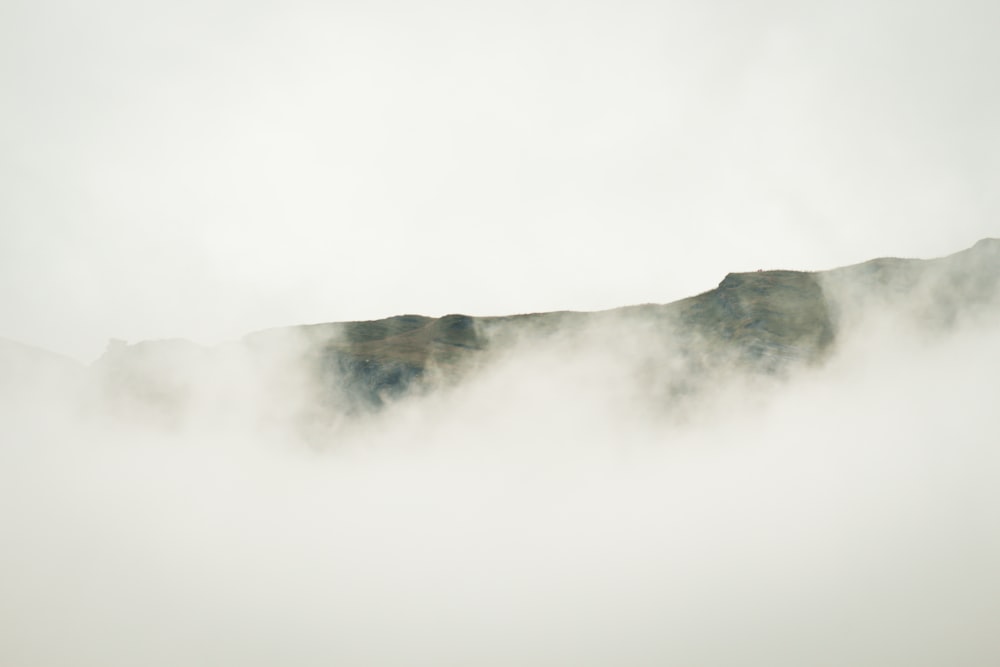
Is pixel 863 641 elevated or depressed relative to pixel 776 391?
depressed

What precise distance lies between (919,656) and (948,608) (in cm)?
2398

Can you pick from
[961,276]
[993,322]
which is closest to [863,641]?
[993,322]

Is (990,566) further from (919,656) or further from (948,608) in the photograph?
(919,656)

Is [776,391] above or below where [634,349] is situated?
below

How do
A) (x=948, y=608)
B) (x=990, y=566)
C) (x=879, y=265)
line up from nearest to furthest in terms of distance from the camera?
(x=879, y=265) → (x=948, y=608) → (x=990, y=566)

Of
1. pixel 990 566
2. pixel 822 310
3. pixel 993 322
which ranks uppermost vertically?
pixel 822 310

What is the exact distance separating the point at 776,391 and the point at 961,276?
56.4 m

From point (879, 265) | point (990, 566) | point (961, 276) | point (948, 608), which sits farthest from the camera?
point (990, 566)

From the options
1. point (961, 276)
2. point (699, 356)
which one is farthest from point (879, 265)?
point (699, 356)

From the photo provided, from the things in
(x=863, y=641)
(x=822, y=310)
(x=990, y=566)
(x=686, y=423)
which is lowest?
→ (x=863, y=641)

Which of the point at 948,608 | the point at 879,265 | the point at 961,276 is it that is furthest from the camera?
the point at 948,608

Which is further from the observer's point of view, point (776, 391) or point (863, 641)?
point (863, 641)

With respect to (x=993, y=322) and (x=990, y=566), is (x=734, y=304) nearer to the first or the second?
(x=993, y=322)

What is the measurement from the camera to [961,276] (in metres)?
162
